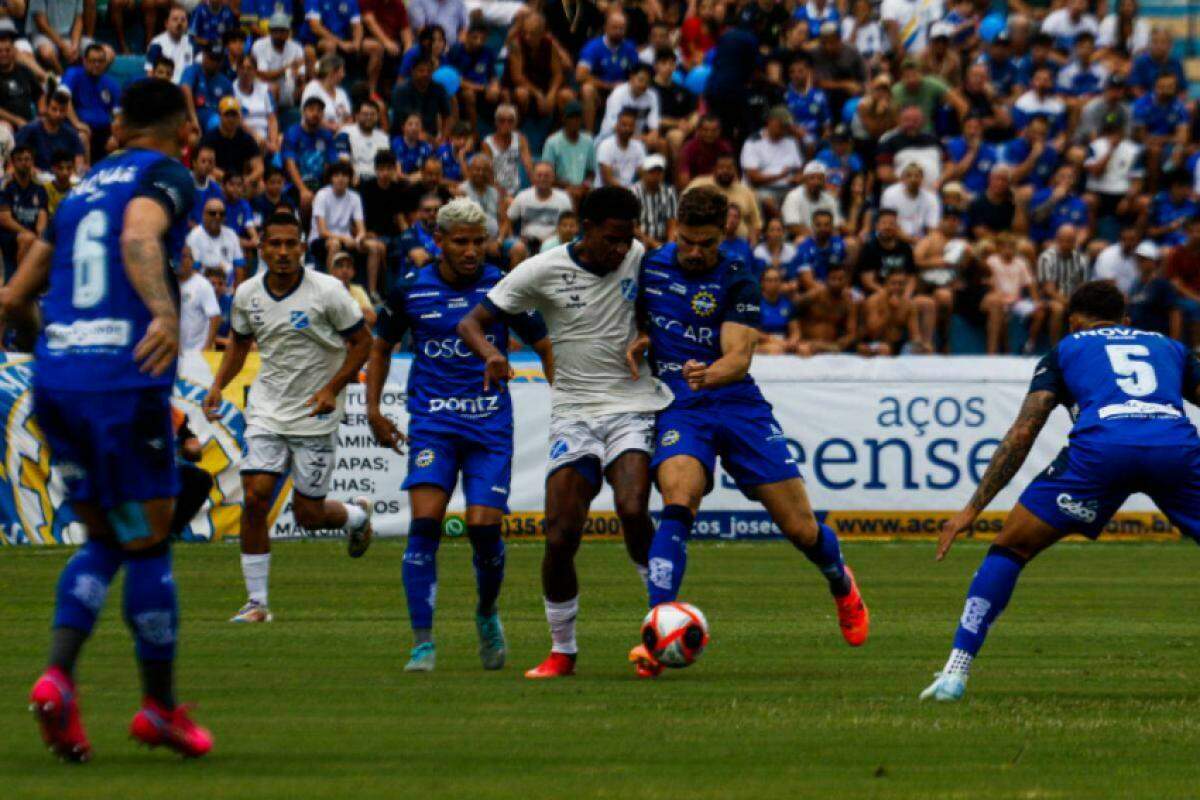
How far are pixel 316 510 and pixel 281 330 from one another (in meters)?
1.24

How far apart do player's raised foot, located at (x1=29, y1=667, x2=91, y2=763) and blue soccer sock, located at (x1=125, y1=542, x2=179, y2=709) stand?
288 millimetres

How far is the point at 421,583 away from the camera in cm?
1119

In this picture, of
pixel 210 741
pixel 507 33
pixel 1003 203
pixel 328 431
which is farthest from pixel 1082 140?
pixel 210 741

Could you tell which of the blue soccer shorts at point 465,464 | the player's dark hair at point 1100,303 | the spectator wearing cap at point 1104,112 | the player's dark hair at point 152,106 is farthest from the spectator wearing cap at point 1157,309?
the player's dark hair at point 152,106

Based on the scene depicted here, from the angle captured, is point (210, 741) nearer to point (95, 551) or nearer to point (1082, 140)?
point (95, 551)

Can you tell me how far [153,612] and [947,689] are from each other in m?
3.74

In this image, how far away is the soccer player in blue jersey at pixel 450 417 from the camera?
1120cm

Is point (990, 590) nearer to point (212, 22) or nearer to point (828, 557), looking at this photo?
point (828, 557)

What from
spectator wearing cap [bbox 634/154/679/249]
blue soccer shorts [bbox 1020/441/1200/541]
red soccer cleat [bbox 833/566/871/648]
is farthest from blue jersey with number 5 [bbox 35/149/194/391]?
spectator wearing cap [bbox 634/154/679/249]

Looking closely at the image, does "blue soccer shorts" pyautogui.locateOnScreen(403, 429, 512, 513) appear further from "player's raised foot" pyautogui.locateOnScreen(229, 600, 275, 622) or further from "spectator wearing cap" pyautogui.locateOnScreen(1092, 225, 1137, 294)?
"spectator wearing cap" pyautogui.locateOnScreen(1092, 225, 1137, 294)

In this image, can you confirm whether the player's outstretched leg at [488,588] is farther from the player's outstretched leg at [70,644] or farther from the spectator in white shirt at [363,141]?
the spectator in white shirt at [363,141]

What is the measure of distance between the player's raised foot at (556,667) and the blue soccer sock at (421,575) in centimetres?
64

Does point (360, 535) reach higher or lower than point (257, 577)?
lower

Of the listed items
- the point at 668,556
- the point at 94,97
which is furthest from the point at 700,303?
the point at 94,97
